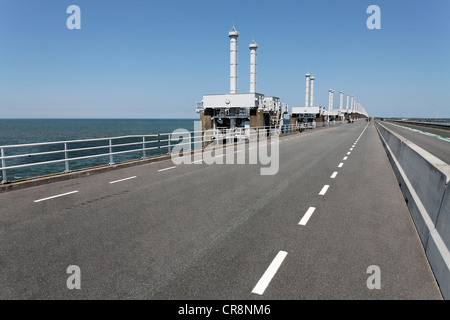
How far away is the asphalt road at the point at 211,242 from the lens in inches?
144

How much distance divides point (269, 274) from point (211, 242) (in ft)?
4.36

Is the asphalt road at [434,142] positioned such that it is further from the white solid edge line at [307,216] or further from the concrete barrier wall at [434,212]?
the white solid edge line at [307,216]

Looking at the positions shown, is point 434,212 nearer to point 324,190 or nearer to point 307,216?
point 307,216

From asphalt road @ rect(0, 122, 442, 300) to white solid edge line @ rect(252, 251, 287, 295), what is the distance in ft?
0.04

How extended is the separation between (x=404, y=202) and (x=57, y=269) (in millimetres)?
7625

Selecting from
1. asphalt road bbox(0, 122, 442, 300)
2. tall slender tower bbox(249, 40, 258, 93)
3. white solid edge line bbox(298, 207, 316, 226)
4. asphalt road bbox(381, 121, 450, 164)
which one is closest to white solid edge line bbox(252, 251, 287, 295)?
asphalt road bbox(0, 122, 442, 300)

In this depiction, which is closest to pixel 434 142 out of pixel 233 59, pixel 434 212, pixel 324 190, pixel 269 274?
pixel 324 190

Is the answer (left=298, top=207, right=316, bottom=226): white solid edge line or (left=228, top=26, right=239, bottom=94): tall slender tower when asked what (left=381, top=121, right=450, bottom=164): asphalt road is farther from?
(left=228, top=26, right=239, bottom=94): tall slender tower

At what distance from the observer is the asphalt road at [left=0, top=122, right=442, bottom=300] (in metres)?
3.67

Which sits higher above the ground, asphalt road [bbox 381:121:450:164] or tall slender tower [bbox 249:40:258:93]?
tall slender tower [bbox 249:40:258:93]

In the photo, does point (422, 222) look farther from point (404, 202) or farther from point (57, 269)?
point (57, 269)
